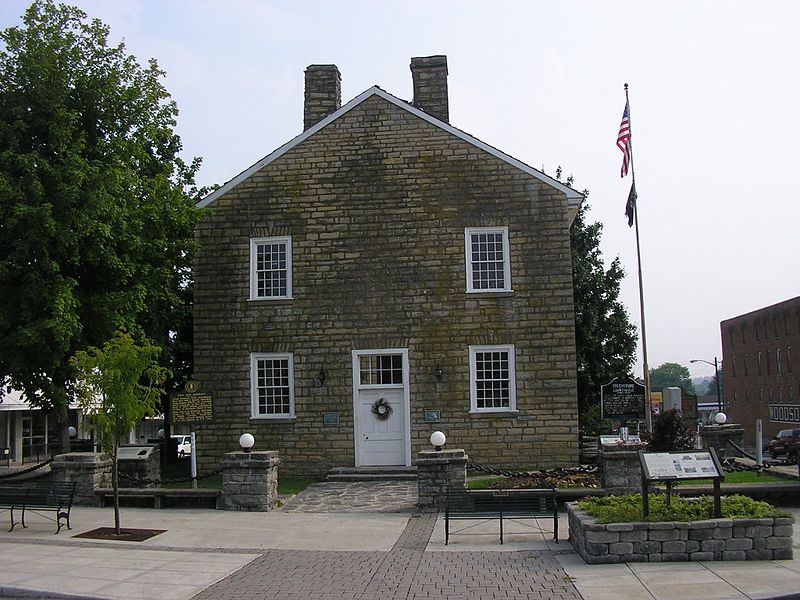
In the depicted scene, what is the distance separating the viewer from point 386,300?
829 inches

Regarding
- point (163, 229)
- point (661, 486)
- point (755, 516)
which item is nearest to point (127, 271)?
point (163, 229)

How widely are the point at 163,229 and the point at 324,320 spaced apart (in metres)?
4.67

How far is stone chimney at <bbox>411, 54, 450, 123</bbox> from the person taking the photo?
75.4 ft

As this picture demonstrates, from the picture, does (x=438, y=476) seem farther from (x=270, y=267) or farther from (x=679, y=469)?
(x=270, y=267)

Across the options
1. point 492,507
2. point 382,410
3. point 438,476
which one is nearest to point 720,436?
point 382,410

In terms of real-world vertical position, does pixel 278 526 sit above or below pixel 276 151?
below

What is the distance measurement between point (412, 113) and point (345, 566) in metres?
13.3

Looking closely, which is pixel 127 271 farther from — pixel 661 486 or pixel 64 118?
pixel 661 486

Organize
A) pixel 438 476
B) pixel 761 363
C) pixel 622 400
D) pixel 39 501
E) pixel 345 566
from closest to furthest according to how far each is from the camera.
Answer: pixel 345 566, pixel 39 501, pixel 438 476, pixel 622 400, pixel 761 363

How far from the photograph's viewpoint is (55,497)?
1535 centimetres

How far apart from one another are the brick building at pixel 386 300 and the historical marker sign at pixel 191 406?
3.84ft

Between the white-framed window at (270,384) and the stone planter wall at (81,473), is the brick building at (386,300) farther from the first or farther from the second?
the stone planter wall at (81,473)

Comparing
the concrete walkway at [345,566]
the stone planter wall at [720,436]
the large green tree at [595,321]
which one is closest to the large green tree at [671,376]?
the large green tree at [595,321]

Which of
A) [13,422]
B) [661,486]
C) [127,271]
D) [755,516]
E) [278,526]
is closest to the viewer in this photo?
[755,516]
